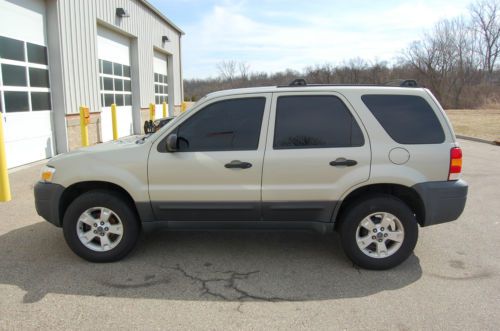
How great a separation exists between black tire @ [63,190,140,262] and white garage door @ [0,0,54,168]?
561 cm

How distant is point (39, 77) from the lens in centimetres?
973

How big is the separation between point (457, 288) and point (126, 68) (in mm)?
14592

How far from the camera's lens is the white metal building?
8773mm

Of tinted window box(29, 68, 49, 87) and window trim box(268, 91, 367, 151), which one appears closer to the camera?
window trim box(268, 91, 367, 151)

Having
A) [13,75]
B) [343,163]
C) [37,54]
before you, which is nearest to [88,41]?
[37,54]

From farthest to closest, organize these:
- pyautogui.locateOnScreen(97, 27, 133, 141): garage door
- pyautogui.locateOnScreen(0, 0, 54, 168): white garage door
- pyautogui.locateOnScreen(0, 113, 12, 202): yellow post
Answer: pyautogui.locateOnScreen(97, 27, 133, 141): garage door → pyautogui.locateOnScreen(0, 0, 54, 168): white garage door → pyautogui.locateOnScreen(0, 113, 12, 202): yellow post

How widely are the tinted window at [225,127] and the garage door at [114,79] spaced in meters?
10.00

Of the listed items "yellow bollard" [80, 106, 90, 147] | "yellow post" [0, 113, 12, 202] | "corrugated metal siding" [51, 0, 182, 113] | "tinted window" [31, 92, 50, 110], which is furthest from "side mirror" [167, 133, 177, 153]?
"corrugated metal siding" [51, 0, 182, 113]

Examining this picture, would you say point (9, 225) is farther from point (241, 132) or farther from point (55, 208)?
point (241, 132)

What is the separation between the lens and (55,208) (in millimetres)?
4133

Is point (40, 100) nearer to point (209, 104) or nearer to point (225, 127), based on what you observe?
point (209, 104)

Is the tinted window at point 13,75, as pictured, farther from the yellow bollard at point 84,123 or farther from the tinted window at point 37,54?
the yellow bollard at point 84,123

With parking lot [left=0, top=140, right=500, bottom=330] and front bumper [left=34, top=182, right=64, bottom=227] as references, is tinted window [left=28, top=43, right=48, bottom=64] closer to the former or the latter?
parking lot [left=0, top=140, right=500, bottom=330]

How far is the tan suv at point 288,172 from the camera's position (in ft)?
12.7
